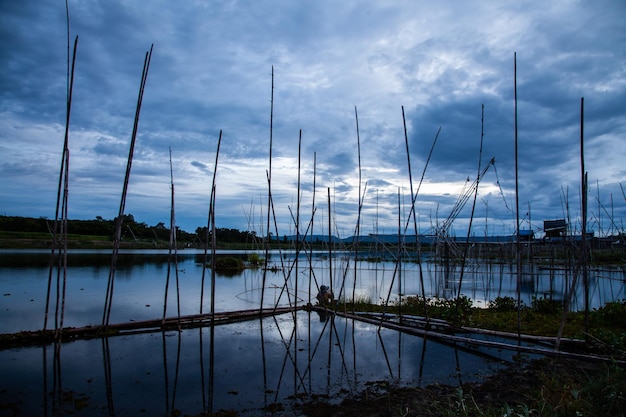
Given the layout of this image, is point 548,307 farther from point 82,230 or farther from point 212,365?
point 82,230

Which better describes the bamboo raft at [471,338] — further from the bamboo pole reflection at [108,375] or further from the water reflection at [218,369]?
the bamboo pole reflection at [108,375]

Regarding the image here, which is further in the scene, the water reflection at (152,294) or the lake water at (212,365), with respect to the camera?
the water reflection at (152,294)

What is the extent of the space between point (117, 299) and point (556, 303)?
12373 mm

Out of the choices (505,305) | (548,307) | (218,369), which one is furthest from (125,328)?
(548,307)

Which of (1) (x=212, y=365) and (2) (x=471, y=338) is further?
(2) (x=471, y=338)

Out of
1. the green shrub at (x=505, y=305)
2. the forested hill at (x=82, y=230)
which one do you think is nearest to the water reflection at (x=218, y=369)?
the green shrub at (x=505, y=305)

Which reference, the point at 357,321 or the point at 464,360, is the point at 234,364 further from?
the point at 357,321

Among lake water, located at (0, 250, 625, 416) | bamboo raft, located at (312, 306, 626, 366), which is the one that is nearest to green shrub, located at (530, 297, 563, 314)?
bamboo raft, located at (312, 306, 626, 366)

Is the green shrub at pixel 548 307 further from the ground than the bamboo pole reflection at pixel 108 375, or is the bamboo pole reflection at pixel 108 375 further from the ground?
the green shrub at pixel 548 307

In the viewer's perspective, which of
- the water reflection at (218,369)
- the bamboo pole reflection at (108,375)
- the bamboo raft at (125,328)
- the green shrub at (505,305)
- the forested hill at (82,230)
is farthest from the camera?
the forested hill at (82,230)

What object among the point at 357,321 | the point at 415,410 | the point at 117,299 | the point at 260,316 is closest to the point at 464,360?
the point at 415,410

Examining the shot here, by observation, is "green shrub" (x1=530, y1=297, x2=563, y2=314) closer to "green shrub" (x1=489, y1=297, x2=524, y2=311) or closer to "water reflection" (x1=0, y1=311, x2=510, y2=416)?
"green shrub" (x1=489, y1=297, x2=524, y2=311)

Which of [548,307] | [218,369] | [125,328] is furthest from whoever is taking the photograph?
[548,307]

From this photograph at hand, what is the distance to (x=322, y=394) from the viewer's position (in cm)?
492
